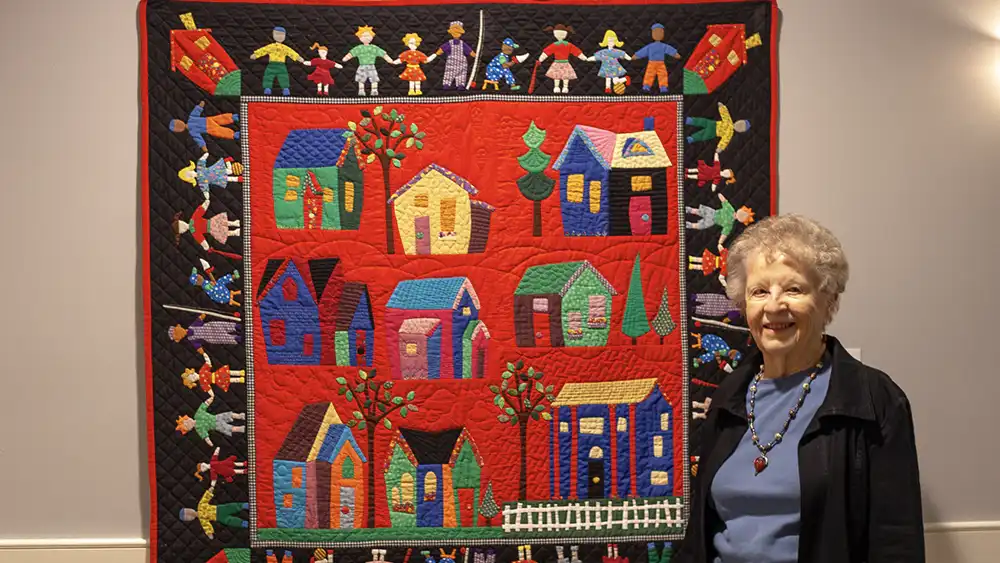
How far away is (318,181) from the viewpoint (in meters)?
2.01

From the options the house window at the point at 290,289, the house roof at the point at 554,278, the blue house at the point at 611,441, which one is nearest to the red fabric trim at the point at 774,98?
the house roof at the point at 554,278

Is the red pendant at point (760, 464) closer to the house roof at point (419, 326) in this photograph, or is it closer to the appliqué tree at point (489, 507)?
the appliqué tree at point (489, 507)

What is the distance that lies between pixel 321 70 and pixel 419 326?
2.36 feet

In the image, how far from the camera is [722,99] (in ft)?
6.69

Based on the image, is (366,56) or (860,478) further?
(366,56)

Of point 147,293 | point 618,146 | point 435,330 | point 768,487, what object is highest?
point 618,146

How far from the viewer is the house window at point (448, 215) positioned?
201 cm

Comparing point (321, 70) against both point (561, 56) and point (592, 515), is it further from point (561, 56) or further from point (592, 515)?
point (592, 515)

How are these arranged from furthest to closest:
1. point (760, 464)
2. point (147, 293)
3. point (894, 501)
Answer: point (147, 293)
point (760, 464)
point (894, 501)

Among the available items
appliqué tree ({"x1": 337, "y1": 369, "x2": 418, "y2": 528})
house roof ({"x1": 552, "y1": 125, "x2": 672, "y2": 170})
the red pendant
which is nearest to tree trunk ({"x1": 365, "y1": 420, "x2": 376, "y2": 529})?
appliqué tree ({"x1": 337, "y1": 369, "x2": 418, "y2": 528})

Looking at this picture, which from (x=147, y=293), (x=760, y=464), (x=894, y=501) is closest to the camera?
(x=894, y=501)

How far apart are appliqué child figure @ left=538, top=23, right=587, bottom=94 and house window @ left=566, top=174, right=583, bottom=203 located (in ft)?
0.75

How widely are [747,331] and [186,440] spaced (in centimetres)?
151

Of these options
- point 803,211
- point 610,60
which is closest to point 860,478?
point 803,211
